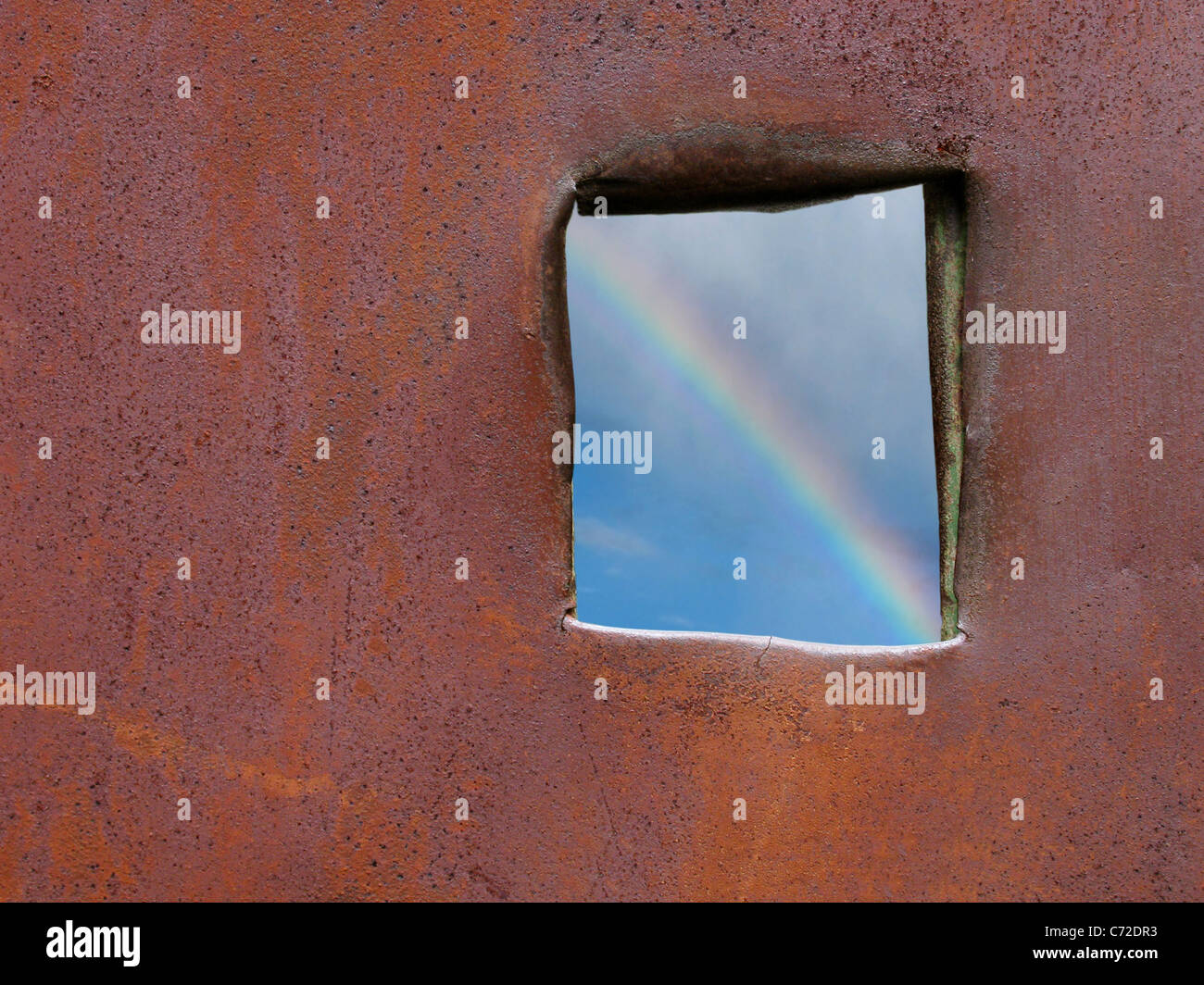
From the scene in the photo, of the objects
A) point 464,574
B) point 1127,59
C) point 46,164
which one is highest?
point 1127,59

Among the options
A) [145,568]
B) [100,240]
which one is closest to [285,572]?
[145,568]

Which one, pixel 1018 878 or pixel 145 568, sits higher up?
pixel 145 568

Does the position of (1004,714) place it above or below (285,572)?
below

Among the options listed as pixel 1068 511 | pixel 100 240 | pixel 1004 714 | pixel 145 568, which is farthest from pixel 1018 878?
pixel 100 240

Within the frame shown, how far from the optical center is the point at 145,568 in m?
2.45

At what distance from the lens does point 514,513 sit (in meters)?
2.43

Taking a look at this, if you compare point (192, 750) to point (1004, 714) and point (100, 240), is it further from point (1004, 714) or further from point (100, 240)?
point (1004, 714)

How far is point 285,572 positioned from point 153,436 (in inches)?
19.4

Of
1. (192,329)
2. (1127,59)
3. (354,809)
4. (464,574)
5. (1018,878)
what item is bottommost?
(1018,878)

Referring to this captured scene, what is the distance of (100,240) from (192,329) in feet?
1.11

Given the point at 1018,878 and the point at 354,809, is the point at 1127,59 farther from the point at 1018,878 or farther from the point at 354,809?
the point at 354,809

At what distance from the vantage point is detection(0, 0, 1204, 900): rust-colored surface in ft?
7.93

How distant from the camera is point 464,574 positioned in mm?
2428

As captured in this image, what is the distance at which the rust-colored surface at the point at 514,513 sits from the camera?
2.42m
